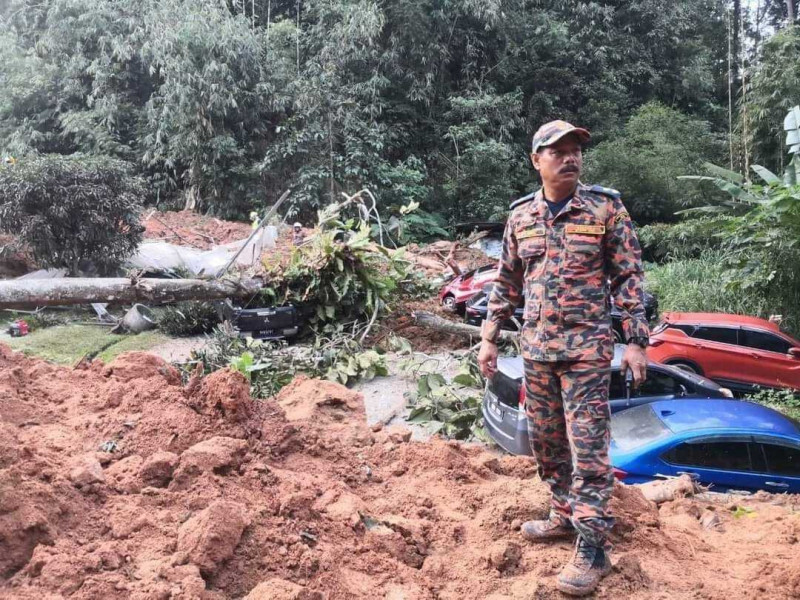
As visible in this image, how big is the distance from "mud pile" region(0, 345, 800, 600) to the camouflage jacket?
1.02 metres

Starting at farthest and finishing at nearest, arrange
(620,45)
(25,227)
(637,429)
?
1. (620,45)
2. (25,227)
3. (637,429)

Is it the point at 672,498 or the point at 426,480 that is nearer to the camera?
the point at 426,480

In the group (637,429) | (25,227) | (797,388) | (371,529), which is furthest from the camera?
(25,227)

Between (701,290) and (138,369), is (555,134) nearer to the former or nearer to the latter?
(138,369)

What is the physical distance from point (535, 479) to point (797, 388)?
359 inches

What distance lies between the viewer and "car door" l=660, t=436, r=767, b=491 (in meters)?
5.85

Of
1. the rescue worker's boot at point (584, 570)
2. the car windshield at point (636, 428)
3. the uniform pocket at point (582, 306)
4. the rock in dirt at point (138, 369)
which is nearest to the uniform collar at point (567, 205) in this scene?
the uniform pocket at point (582, 306)

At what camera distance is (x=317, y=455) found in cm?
411

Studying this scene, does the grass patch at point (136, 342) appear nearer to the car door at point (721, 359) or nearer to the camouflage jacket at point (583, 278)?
the camouflage jacket at point (583, 278)

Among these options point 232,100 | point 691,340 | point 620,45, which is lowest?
point 691,340

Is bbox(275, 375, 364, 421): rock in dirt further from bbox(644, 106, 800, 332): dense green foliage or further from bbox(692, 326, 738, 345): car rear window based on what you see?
bbox(644, 106, 800, 332): dense green foliage

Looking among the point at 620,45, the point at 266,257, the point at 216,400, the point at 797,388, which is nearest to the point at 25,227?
the point at 266,257

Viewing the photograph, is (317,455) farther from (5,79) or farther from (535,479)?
(5,79)

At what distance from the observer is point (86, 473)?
3.04 metres
